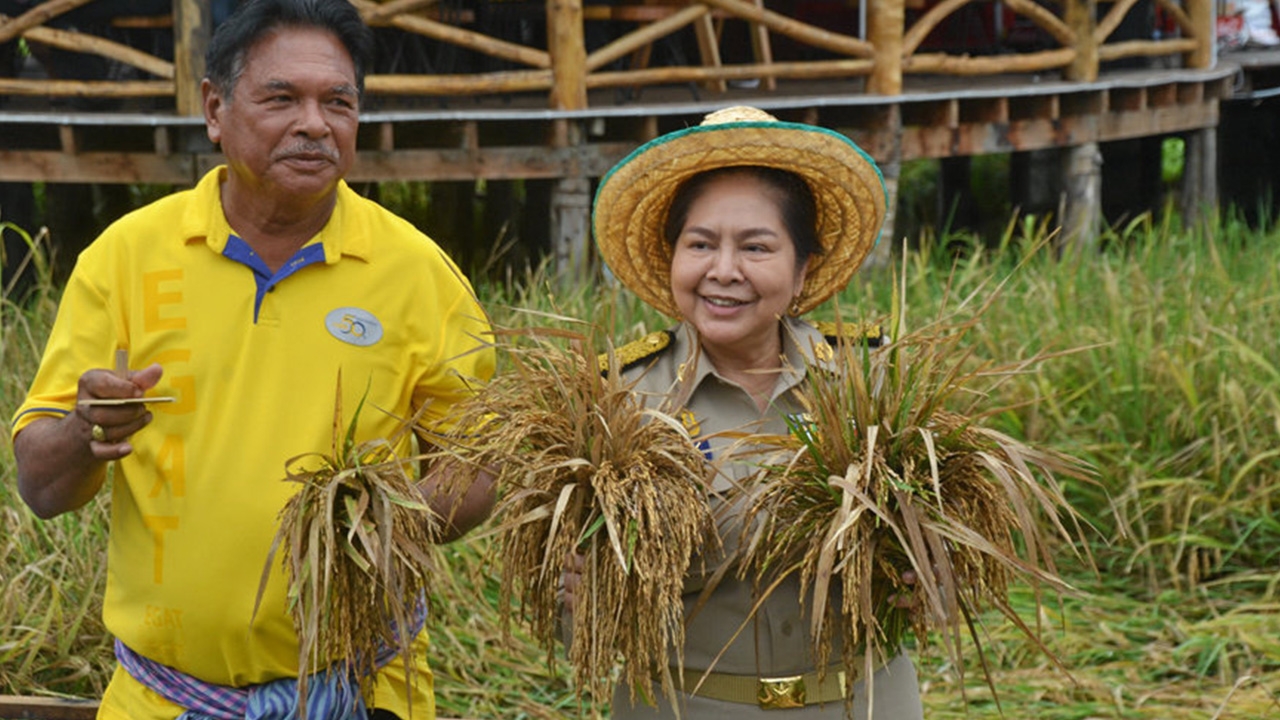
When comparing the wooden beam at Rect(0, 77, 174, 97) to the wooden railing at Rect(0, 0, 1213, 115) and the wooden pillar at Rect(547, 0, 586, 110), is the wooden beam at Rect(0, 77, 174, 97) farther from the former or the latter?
the wooden pillar at Rect(547, 0, 586, 110)

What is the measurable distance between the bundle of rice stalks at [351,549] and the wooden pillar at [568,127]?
4.69 m

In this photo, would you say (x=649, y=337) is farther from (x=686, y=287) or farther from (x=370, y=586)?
(x=370, y=586)

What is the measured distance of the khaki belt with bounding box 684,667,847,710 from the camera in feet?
8.02

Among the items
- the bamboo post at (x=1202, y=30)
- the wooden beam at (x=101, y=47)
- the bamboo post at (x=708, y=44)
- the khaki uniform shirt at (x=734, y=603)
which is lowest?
→ the khaki uniform shirt at (x=734, y=603)

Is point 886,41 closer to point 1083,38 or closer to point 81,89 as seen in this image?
point 1083,38

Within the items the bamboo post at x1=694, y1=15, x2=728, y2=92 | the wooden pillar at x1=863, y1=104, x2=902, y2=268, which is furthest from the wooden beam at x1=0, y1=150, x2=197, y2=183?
the wooden pillar at x1=863, y1=104, x2=902, y2=268

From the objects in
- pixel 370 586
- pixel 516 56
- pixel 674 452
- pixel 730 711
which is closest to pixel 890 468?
pixel 674 452

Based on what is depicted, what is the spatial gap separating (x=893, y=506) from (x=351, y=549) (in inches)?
29.4

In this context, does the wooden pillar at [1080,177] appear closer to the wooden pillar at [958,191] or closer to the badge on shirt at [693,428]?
the wooden pillar at [958,191]

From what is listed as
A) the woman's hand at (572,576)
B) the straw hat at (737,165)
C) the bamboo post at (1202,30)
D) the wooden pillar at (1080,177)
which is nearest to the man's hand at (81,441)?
the woman's hand at (572,576)

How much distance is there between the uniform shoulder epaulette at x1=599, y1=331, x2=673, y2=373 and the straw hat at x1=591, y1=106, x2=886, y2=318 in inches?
4.8

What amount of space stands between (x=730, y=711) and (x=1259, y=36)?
51.3ft

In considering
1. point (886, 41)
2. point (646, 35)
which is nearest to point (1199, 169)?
point (886, 41)

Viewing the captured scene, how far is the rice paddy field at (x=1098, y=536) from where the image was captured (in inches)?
168
